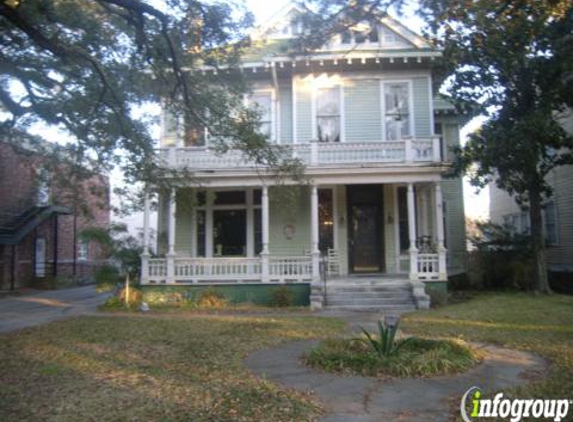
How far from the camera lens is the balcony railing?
16.2m

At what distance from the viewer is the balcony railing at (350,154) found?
16.2 metres

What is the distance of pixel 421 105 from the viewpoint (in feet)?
58.0

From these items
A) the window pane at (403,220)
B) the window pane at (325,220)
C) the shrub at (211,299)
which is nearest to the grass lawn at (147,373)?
the shrub at (211,299)

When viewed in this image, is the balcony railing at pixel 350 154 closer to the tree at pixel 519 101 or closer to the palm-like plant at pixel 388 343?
the tree at pixel 519 101

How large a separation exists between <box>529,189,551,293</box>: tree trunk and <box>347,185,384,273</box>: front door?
4736mm

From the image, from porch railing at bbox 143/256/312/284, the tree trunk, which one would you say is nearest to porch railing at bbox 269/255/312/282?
porch railing at bbox 143/256/312/284

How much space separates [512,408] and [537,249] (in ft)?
40.4

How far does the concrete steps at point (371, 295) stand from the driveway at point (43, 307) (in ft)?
22.7

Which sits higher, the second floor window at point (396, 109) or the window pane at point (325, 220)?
the second floor window at point (396, 109)

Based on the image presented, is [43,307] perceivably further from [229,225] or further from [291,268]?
[291,268]

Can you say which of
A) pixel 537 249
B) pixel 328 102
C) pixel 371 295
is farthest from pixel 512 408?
pixel 328 102

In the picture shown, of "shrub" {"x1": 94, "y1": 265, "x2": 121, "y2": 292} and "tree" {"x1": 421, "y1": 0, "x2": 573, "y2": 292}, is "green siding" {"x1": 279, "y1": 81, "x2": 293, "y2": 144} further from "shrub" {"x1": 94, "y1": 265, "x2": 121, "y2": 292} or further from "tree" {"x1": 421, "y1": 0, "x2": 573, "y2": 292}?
"shrub" {"x1": 94, "y1": 265, "x2": 121, "y2": 292}

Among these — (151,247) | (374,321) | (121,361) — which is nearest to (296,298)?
(374,321)

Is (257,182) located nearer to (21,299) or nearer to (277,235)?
(277,235)
